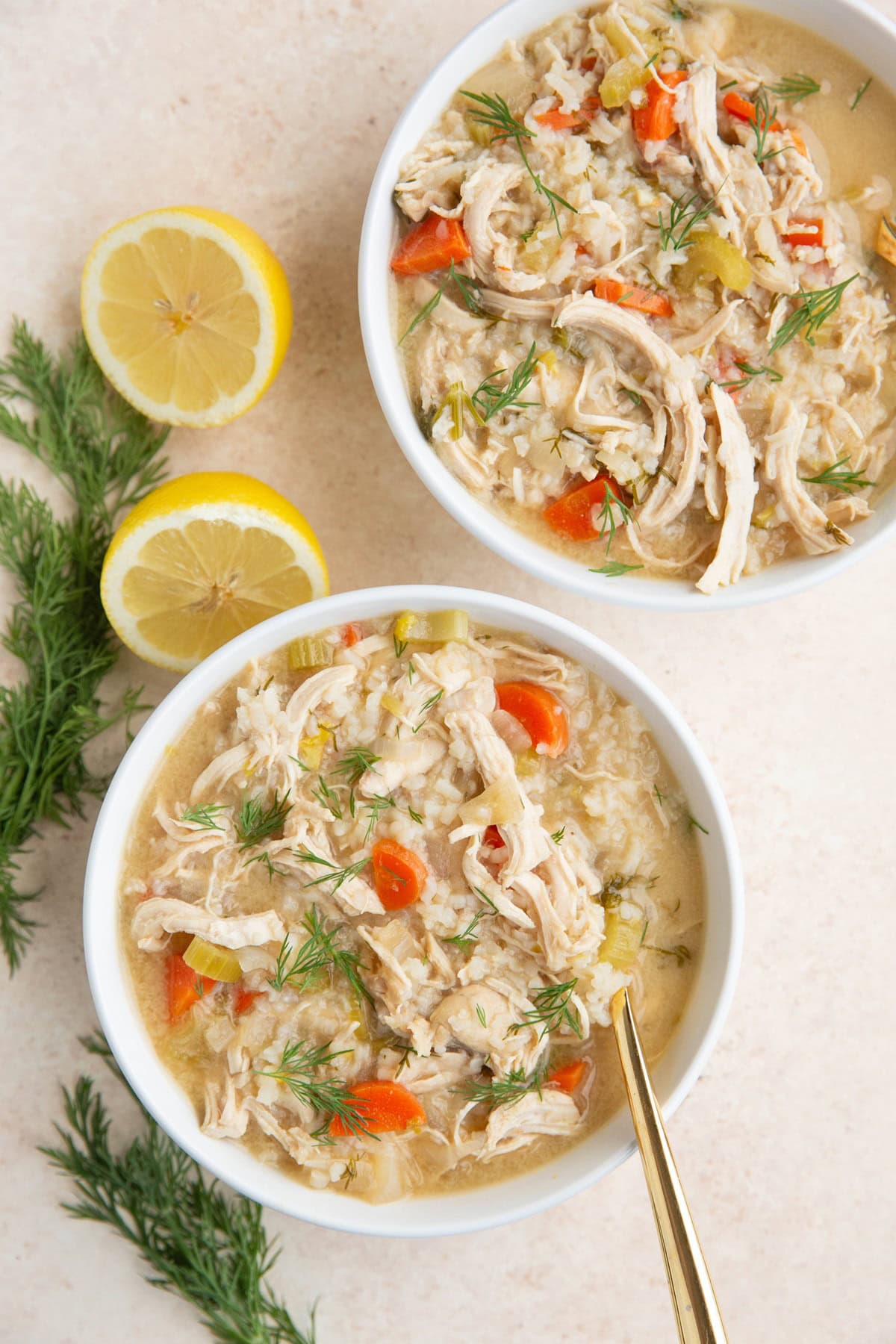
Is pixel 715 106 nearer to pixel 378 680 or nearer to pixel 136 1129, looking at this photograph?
pixel 378 680

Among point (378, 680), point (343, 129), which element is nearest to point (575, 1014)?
point (378, 680)

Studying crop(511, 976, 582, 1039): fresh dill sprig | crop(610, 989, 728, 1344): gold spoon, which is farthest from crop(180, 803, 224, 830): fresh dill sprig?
crop(610, 989, 728, 1344): gold spoon

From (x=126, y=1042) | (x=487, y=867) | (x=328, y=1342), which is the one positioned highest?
(x=487, y=867)

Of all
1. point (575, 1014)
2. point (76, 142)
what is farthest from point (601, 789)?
point (76, 142)

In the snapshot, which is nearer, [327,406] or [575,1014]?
[575,1014]

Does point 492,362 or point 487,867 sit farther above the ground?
point 492,362
